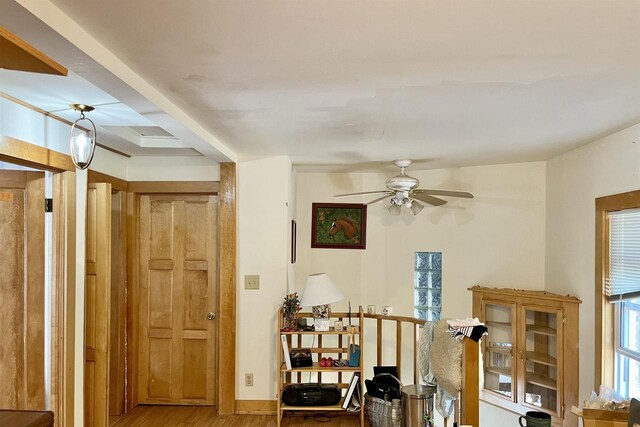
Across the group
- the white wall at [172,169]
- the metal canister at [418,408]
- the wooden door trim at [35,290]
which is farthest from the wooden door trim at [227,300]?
the wooden door trim at [35,290]

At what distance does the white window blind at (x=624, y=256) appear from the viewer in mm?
3850

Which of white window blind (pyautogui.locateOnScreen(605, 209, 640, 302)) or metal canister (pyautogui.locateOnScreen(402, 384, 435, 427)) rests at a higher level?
white window blind (pyautogui.locateOnScreen(605, 209, 640, 302))

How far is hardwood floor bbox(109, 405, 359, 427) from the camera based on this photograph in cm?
459

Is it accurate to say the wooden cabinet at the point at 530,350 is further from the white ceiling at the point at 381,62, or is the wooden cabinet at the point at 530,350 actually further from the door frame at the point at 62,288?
the door frame at the point at 62,288

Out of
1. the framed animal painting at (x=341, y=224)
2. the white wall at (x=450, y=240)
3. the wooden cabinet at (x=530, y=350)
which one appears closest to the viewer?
the wooden cabinet at (x=530, y=350)

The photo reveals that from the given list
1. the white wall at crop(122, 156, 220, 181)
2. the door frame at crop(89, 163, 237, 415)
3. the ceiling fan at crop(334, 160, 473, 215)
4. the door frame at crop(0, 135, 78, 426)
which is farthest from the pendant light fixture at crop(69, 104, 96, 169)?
the ceiling fan at crop(334, 160, 473, 215)

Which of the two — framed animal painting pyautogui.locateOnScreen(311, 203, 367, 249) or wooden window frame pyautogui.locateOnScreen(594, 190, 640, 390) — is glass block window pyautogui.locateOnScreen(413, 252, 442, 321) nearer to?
framed animal painting pyautogui.locateOnScreen(311, 203, 367, 249)

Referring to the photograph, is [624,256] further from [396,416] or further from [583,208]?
[396,416]

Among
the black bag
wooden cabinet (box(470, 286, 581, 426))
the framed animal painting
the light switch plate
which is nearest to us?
the black bag

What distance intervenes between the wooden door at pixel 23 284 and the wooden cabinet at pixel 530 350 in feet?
13.4

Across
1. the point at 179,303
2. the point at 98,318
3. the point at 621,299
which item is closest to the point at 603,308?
the point at 621,299

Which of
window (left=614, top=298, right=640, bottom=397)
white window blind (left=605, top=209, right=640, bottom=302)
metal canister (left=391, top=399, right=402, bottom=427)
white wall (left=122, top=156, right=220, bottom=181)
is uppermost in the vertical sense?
white wall (left=122, top=156, right=220, bottom=181)

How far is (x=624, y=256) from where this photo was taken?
4.01 m

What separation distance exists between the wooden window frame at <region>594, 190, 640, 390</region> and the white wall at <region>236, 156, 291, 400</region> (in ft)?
8.43
